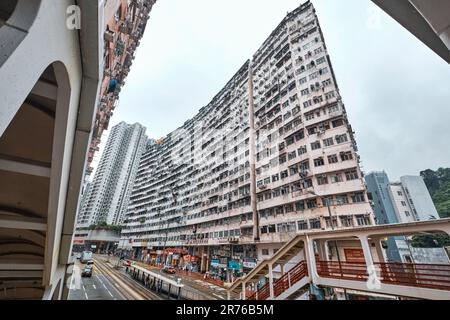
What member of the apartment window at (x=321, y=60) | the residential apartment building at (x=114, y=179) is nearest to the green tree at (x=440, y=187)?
the apartment window at (x=321, y=60)

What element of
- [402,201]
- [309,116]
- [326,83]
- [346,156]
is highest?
[326,83]

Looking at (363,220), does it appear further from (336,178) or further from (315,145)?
(315,145)

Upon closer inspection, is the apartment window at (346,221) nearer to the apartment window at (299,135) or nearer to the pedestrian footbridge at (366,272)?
the apartment window at (299,135)

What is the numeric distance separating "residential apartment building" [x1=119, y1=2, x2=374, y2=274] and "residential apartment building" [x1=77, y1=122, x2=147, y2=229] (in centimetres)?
4702

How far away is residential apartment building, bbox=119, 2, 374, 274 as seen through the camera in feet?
69.9

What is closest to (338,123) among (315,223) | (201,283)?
(315,223)

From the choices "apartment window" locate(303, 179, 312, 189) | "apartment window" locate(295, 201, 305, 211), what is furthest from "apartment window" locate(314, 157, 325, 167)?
"apartment window" locate(295, 201, 305, 211)

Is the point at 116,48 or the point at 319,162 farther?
the point at 319,162

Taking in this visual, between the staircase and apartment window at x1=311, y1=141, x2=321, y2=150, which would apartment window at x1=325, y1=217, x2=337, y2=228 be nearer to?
apartment window at x1=311, y1=141, x2=321, y2=150

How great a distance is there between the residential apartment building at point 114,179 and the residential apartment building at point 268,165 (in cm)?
4702

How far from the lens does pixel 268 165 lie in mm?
Answer: 28578

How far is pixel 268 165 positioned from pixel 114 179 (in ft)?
286

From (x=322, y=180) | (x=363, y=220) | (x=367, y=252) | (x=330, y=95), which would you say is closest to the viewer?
(x=367, y=252)
